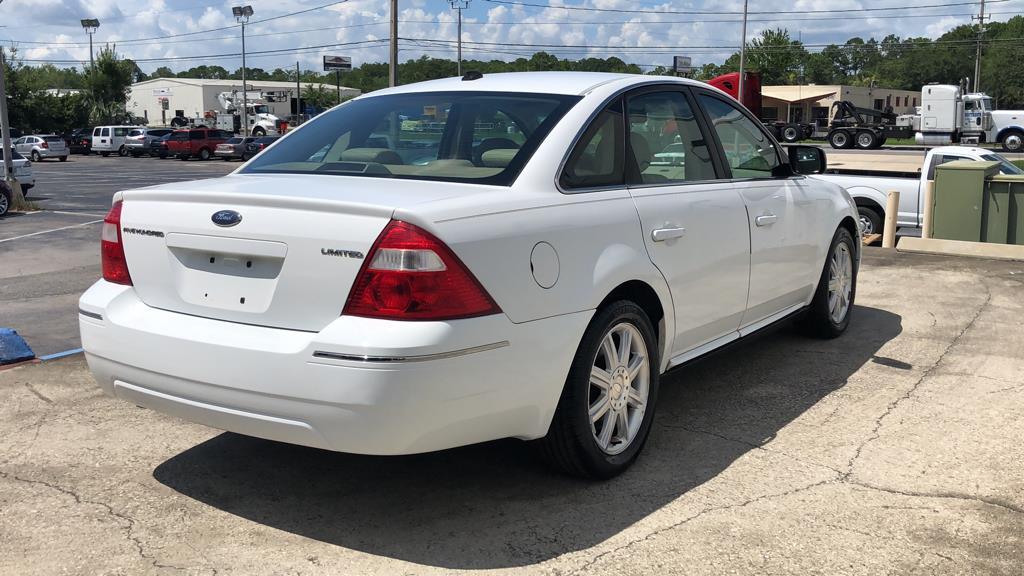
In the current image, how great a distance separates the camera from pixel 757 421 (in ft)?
16.6

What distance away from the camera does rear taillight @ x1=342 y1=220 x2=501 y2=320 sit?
3.25 metres

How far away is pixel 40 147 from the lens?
49.1 metres

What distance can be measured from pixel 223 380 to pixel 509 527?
1.22 metres

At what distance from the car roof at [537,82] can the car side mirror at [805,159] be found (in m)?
1.39

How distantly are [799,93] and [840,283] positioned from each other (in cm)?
6919

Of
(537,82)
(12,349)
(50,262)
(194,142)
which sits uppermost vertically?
(537,82)

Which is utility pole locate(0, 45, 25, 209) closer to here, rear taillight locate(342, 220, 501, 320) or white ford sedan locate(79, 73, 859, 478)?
white ford sedan locate(79, 73, 859, 478)

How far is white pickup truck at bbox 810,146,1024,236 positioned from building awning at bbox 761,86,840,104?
58766 millimetres

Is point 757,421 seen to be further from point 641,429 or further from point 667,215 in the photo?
point 667,215

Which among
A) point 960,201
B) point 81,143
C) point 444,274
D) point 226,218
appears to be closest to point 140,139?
point 81,143

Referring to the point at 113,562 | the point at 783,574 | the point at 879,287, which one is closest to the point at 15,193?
the point at 879,287

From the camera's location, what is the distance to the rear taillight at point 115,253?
12.9ft

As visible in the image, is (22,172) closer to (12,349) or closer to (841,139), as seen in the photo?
(12,349)

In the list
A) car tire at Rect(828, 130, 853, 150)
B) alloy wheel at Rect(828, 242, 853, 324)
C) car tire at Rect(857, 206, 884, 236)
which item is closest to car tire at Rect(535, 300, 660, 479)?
alloy wheel at Rect(828, 242, 853, 324)
